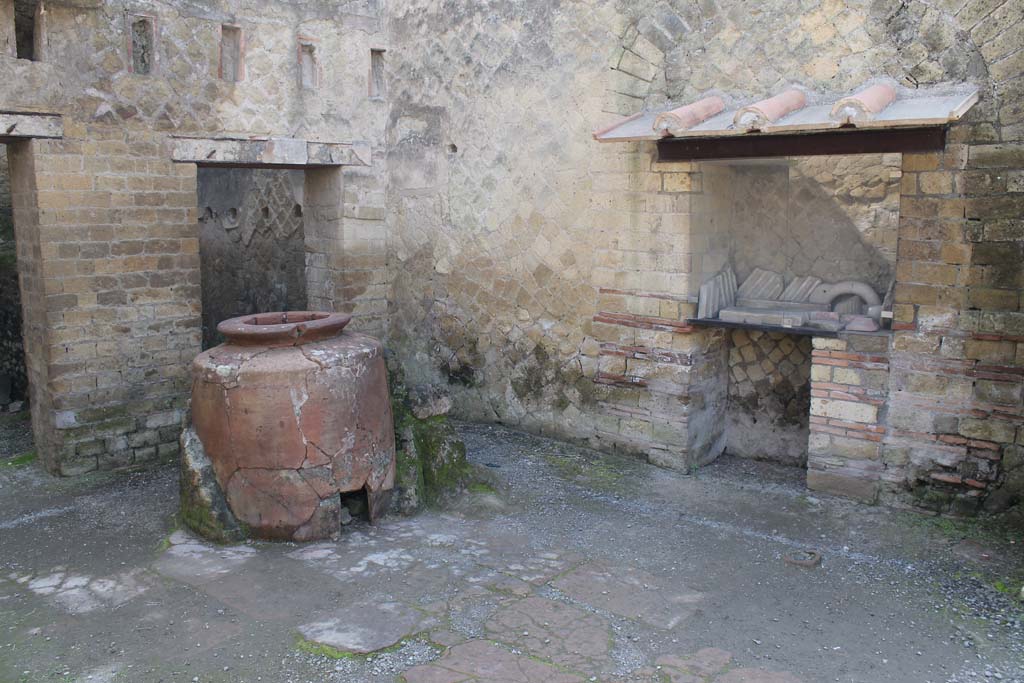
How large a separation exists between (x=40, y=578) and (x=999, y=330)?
18.2 ft

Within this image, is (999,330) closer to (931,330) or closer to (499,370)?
(931,330)

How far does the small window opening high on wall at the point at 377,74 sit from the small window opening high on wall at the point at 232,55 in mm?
1333

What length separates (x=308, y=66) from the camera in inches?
301

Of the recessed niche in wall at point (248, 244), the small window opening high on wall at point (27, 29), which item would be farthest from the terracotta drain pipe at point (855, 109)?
the recessed niche in wall at point (248, 244)

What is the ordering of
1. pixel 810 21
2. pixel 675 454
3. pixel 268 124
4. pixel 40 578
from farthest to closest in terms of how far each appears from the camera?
pixel 268 124, pixel 675 454, pixel 810 21, pixel 40 578

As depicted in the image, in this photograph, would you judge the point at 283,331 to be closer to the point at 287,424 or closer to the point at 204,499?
the point at 287,424

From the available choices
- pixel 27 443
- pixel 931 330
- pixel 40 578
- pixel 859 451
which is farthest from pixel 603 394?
pixel 27 443

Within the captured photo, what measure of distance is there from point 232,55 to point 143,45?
0.71m

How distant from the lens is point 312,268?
327 inches

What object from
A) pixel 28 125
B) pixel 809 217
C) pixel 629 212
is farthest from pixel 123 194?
pixel 809 217

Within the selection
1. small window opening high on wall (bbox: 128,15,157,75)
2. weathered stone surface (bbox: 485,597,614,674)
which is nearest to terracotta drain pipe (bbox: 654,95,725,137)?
weathered stone surface (bbox: 485,597,614,674)

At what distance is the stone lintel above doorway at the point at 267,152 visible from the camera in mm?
6918

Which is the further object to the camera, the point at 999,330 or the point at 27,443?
the point at 27,443

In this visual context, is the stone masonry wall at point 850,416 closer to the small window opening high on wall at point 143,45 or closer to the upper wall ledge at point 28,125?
the small window opening high on wall at point 143,45
